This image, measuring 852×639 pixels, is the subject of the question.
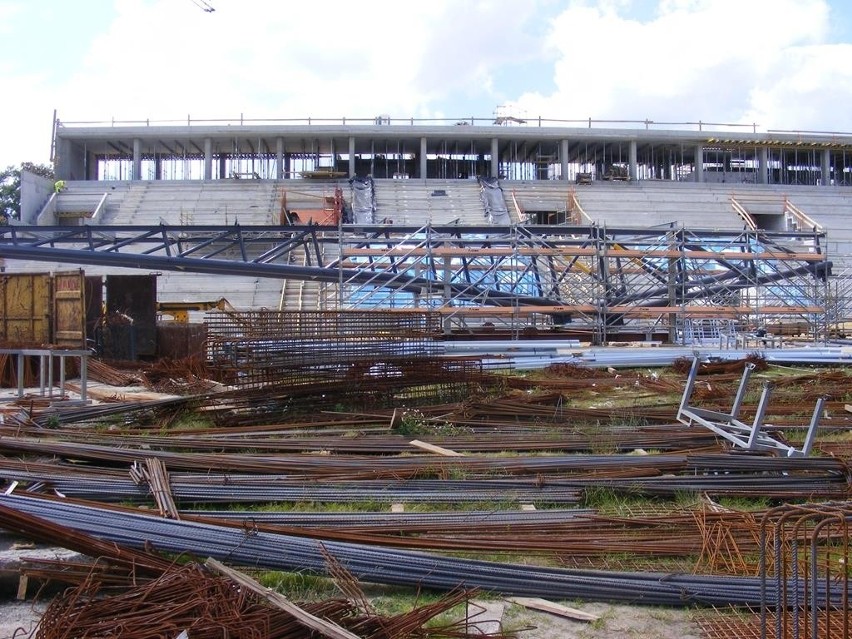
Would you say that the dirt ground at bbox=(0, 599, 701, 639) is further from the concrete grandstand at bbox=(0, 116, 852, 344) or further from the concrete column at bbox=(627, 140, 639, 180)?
the concrete column at bbox=(627, 140, 639, 180)

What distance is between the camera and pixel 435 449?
805 centimetres

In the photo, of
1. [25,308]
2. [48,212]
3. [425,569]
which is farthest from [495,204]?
[425,569]

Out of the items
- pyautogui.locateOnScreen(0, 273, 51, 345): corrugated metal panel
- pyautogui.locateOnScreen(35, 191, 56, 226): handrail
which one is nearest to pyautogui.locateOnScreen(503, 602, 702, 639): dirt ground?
pyautogui.locateOnScreen(0, 273, 51, 345): corrugated metal panel

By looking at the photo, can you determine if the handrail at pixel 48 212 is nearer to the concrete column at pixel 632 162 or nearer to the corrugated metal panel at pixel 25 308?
the corrugated metal panel at pixel 25 308

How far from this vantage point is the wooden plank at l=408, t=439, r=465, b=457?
788 centimetres

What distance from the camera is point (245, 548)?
4898 millimetres

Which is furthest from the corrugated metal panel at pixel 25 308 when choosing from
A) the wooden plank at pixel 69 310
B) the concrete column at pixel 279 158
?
the concrete column at pixel 279 158

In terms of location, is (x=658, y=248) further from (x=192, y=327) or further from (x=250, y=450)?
(x=250, y=450)

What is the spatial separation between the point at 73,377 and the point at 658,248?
1509 centimetres

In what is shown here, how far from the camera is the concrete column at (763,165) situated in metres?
43.8

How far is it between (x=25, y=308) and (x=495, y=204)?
2526 centimetres

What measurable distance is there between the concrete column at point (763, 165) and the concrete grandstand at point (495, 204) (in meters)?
0.23

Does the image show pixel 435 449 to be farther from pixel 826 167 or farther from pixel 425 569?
pixel 826 167

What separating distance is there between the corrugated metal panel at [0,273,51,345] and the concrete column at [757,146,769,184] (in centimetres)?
4009
